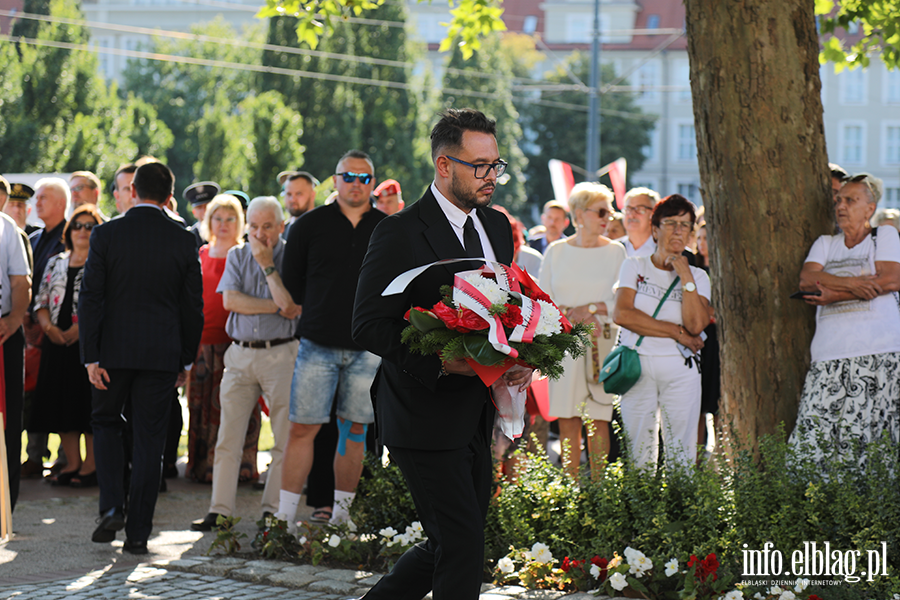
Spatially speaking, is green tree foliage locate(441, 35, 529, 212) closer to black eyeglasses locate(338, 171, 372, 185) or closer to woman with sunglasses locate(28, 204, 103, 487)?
woman with sunglasses locate(28, 204, 103, 487)

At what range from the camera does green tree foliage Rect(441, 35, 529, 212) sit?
5988 cm

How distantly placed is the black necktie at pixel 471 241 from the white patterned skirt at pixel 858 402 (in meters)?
2.99

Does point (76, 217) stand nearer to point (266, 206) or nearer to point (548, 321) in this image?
point (266, 206)

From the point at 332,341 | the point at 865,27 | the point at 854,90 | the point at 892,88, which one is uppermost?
the point at 892,88

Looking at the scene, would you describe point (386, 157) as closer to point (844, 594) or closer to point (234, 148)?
point (234, 148)

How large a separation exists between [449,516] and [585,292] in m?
4.55

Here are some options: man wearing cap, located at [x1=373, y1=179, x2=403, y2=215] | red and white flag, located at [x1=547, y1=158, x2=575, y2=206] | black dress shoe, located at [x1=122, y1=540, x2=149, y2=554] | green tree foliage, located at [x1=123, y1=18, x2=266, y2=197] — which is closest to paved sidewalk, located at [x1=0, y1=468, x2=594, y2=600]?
black dress shoe, located at [x1=122, y1=540, x2=149, y2=554]

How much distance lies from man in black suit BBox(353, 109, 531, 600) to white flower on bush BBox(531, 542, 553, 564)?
55.9 inches

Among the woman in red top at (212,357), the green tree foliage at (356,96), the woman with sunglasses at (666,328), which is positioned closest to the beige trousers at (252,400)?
the woman in red top at (212,357)

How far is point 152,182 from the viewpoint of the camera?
6.92 metres

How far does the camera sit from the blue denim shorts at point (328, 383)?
7.00 meters

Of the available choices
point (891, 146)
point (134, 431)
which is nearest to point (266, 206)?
point (134, 431)

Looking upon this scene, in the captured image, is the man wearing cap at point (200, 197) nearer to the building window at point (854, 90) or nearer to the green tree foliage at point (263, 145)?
the green tree foliage at point (263, 145)

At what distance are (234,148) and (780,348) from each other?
114 ft
